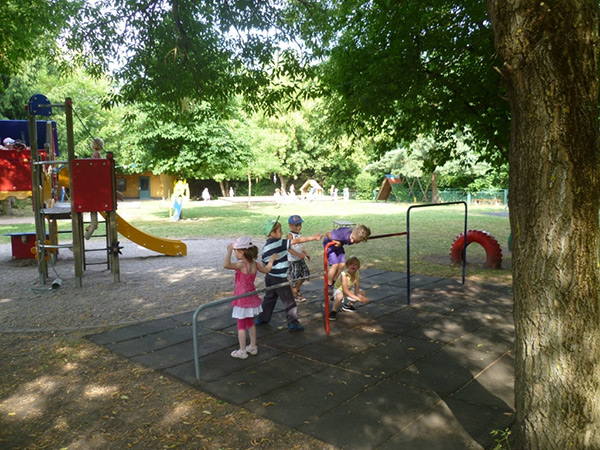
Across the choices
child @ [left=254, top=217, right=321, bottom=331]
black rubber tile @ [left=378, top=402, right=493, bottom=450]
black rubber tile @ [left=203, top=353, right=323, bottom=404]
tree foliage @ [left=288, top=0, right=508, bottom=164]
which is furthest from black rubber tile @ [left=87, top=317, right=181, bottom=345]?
tree foliage @ [left=288, top=0, right=508, bottom=164]

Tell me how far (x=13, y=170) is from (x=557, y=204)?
1055 centimetres

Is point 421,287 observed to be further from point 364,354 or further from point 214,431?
point 214,431

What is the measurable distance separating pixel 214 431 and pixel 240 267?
1765 millimetres

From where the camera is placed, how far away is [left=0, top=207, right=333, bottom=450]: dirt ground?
3350 millimetres

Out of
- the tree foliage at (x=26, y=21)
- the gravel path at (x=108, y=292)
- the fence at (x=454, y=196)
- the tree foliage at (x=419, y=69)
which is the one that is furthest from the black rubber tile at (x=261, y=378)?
the fence at (x=454, y=196)

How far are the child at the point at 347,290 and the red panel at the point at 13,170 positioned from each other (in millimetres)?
7477

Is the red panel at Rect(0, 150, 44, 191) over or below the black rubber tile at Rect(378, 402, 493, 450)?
over

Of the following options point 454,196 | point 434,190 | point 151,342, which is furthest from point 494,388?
point 454,196

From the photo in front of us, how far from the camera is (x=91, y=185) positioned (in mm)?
8648

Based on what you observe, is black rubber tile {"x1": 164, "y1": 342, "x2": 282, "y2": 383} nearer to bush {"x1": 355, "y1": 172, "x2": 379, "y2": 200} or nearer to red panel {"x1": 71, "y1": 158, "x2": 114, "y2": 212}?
red panel {"x1": 71, "y1": 158, "x2": 114, "y2": 212}

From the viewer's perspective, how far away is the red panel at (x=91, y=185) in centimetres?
857

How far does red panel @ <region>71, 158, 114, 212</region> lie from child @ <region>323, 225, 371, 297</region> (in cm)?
451

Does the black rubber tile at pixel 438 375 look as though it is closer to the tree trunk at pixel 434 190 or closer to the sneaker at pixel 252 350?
the sneaker at pixel 252 350

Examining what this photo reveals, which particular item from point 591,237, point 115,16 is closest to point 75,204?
point 115,16
